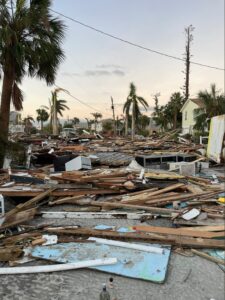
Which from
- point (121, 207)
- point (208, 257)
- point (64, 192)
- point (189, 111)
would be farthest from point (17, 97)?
point (189, 111)

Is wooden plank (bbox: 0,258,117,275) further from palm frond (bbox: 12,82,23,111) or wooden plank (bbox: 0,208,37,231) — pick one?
palm frond (bbox: 12,82,23,111)

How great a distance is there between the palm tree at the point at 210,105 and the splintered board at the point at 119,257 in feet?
74.0

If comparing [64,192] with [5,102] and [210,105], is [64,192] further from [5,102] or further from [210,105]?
[210,105]

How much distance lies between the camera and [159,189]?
6711mm

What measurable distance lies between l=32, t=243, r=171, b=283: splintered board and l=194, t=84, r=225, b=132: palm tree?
2256 centimetres

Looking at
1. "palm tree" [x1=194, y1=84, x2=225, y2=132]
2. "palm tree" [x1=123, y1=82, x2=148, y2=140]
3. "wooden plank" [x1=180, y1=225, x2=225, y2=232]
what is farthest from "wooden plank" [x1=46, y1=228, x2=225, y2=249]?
"palm tree" [x1=123, y1=82, x2=148, y2=140]

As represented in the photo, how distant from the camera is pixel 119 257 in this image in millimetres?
3918

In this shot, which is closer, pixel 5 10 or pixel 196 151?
pixel 5 10

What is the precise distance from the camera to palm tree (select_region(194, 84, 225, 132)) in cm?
2540

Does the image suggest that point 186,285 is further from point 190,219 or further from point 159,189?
point 159,189

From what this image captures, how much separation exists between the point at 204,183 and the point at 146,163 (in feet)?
11.6

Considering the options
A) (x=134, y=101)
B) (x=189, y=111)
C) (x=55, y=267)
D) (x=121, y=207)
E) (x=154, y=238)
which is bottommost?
(x=55, y=267)

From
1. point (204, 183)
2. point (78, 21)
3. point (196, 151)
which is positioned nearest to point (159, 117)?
point (196, 151)

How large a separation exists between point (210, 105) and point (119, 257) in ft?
77.8
